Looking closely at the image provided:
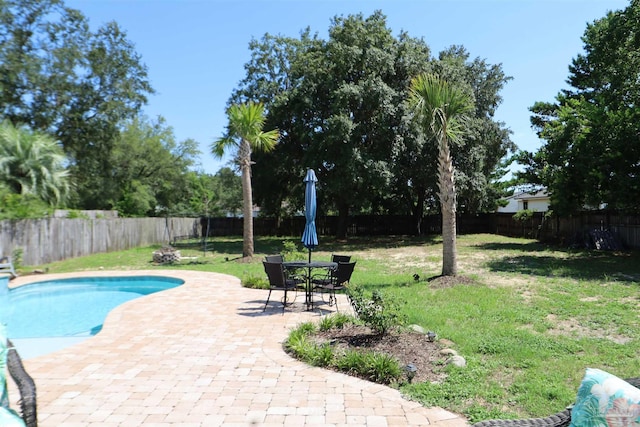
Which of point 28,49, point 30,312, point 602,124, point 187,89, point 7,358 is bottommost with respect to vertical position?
point 30,312

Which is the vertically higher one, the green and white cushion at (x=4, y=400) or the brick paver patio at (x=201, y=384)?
the green and white cushion at (x=4, y=400)

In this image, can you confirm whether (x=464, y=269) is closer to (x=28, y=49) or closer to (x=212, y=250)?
(x=212, y=250)

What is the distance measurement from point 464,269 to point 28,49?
922 inches

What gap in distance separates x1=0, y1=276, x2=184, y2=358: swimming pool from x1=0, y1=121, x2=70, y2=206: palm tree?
325 inches

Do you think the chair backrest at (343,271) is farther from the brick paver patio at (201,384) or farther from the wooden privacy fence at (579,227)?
the wooden privacy fence at (579,227)

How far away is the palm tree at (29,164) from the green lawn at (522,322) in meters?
6.21

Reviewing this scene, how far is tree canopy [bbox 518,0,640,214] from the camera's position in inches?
512

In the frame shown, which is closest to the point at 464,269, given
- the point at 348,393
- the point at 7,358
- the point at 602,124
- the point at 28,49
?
the point at 602,124

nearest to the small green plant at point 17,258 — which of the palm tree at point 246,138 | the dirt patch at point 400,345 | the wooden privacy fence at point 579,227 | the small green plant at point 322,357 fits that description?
the palm tree at point 246,138

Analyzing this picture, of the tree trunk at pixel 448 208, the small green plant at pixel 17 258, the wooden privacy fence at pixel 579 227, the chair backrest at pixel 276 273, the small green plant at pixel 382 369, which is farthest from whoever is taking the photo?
the wooden privacy fence at pixel 579 227

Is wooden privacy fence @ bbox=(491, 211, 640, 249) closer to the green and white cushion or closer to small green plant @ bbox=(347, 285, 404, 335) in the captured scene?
small green plant @ bbox=(347, 285, 404, 335)

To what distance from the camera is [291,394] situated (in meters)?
3.79

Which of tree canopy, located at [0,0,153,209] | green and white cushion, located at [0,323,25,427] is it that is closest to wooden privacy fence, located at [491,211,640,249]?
green and white cushion, located at [0,323,25,427]

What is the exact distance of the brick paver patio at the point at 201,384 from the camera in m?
3.32
